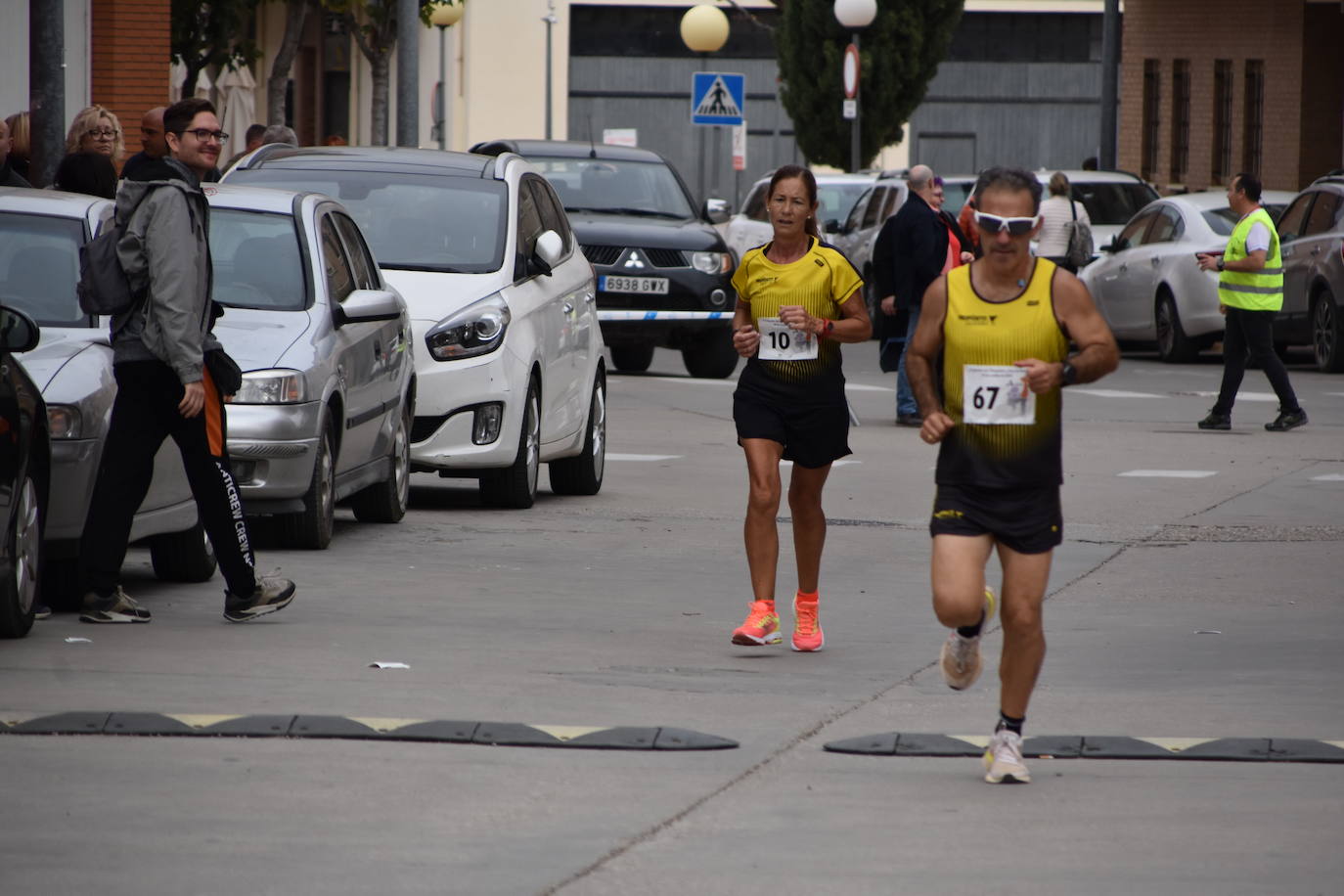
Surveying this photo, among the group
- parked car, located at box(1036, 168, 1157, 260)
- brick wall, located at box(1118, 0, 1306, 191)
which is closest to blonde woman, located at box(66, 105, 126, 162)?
parked car, located at box(1036, 168, 1157, 260)

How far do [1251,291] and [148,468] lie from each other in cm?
1110

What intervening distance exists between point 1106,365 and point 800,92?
46536 mm

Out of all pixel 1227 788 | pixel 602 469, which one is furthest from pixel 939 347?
pixel 602 469

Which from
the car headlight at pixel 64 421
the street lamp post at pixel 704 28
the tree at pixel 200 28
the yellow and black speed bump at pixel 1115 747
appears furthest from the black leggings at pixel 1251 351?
the street lamp post at pixel 704 28

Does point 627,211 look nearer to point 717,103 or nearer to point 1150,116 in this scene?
point 717,103

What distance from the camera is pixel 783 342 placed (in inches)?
354

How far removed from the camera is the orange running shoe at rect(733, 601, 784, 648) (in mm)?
9000

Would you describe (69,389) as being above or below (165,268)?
below

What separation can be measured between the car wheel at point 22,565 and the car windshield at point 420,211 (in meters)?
4.82

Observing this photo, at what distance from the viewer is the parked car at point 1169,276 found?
25.4 meters

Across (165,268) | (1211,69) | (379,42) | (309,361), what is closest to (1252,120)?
(1211,69)

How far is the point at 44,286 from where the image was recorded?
989 cm

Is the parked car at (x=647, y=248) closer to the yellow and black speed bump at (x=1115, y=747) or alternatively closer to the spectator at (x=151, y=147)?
the spectator at (x=151, y=147)

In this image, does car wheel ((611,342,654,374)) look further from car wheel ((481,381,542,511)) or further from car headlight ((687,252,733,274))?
car wheel ((481,381,542,511))
